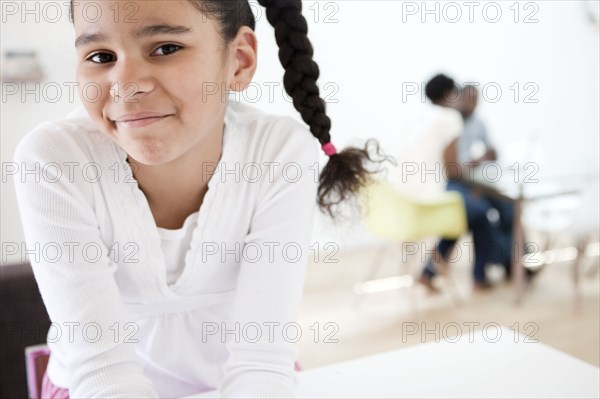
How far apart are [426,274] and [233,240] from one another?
248 cm

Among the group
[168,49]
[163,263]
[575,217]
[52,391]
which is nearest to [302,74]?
[168,49]

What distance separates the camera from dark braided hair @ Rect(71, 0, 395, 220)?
93 cm

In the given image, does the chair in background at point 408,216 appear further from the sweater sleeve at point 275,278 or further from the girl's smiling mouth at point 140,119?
the girl's smiling mouth at point 140,119

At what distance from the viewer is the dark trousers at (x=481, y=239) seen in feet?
10.9

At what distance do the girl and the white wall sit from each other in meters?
2.01

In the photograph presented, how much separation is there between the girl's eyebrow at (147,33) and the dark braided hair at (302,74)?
0.32ft

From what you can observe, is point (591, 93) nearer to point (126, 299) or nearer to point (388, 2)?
point (388, 2)

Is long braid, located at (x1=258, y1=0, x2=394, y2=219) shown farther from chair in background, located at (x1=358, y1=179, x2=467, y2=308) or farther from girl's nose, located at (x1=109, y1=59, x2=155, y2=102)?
chair in background, located at (x1=358, y1=179, x2=467, y2=308)

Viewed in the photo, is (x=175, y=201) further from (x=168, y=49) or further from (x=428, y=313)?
(x=428, y=313)

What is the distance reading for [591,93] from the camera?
15.7ft

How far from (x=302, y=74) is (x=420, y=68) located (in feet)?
10.6

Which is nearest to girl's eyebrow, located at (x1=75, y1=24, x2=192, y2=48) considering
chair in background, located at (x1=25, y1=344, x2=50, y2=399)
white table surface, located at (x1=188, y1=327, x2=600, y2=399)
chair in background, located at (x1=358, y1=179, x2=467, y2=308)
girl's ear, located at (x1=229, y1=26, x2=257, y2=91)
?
girl's ear, located at (x1=229, y1=26, x2=257, y2=91)

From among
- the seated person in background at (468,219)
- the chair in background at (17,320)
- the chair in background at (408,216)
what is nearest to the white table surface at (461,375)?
the chair in background at (17,320)

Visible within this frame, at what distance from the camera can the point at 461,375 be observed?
95cm
